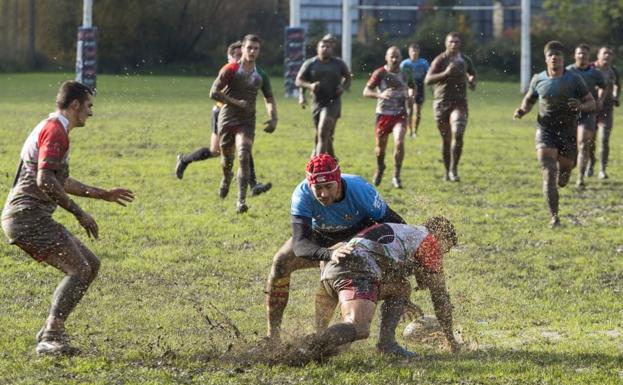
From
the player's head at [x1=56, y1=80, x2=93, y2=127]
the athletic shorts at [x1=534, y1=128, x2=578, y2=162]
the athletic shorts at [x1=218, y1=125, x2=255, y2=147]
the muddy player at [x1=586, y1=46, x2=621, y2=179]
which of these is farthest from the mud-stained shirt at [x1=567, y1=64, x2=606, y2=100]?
the player's head at [x1=56, y1=80, x2=93, y2=127]

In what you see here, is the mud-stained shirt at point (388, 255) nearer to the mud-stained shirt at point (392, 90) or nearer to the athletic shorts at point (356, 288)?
the athletic shorts at point (356, 288)

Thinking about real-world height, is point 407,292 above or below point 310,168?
below

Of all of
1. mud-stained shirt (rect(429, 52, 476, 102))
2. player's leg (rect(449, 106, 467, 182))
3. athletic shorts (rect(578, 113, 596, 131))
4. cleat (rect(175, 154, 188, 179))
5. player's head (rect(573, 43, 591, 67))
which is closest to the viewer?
player's head (rect(573, 43, 591, 67))

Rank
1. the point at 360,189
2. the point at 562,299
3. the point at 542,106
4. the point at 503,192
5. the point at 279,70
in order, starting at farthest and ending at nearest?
the point at 279,70 → the point at 503,192 → the point at 542,106 → the point at 562,299 → the point at 360,189

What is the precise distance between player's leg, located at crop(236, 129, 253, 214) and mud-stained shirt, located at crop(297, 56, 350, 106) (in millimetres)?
3385

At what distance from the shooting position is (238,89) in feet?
49.9

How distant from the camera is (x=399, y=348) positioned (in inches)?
320

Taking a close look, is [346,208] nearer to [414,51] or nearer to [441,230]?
[441,230]

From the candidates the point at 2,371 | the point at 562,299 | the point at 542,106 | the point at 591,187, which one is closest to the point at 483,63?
the point at 591,187

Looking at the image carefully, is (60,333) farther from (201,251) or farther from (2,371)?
(201,251)

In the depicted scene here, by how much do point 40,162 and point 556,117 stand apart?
751cm

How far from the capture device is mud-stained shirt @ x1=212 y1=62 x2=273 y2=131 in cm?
1512

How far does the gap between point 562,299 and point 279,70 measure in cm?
4355

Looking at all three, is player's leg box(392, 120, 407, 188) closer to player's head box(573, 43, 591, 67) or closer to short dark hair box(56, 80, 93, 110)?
player's head box(573, 43, 591, 67)
